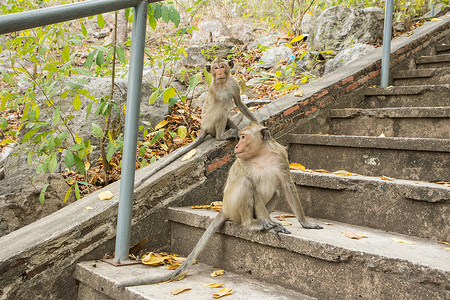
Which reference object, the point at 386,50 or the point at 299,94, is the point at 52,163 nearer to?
the point at 299,94

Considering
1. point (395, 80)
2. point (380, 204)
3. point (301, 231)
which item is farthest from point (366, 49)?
point (301, 231)

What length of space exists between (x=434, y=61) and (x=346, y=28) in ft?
6.94

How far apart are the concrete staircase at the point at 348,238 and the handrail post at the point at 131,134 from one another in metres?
0.26

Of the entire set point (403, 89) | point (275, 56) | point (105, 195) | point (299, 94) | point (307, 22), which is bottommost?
point (105, 195)

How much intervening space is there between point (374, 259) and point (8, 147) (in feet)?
17.9

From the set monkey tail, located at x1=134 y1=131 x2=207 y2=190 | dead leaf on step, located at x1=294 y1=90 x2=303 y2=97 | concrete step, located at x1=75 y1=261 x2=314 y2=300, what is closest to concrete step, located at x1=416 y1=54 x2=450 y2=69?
dead leaf on step, located at x1=294 y1=90 x2=303 y2=97

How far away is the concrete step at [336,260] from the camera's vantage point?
1.78 m

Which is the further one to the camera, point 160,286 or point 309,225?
point 309,225

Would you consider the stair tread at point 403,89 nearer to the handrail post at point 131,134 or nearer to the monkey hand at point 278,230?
the monkey hand at point 278,230

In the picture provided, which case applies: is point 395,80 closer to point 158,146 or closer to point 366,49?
point 366,49

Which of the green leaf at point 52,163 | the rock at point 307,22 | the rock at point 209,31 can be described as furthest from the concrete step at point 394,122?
the rock at point 209,31

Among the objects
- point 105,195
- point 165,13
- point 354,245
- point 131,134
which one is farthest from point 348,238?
point 165,13

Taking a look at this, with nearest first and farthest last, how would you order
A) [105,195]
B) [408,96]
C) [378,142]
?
[105,195], [378,142], [408,96]

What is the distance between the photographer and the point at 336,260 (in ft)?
6.53
